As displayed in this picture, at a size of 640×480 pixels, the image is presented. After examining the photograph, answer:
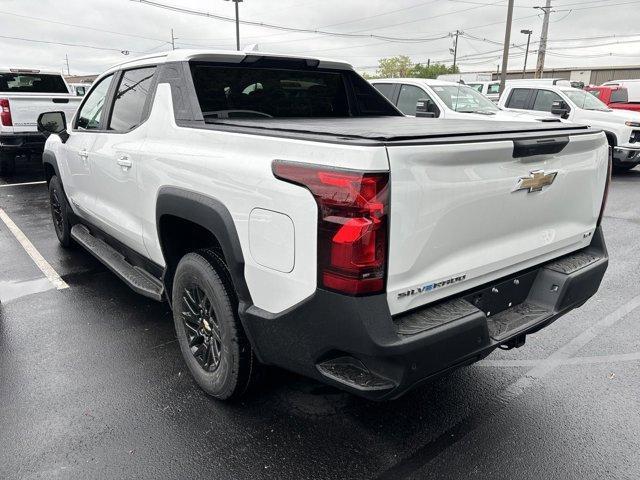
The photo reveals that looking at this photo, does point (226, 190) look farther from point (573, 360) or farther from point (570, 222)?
point (573, 360)

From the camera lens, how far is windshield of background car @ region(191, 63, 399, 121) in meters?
3.41

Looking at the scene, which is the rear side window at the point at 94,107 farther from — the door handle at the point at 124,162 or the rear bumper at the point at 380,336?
the rear bumper at the point at 380,336

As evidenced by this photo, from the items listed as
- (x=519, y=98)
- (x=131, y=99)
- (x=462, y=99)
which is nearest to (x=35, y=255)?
(x=131, y=99)

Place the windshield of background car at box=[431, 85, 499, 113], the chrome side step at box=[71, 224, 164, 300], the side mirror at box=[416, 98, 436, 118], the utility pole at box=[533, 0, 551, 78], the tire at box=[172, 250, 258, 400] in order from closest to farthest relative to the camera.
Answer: the tire at box=[172, 250, 258, 400], the chrome side step at box=[71, 224, 164, 300], the side mirror at box=[416, 98, 436, 118], the windshield of background car at box=[431, 85, 499, 113], the utility pole at box=[533, 0, 551, 78]

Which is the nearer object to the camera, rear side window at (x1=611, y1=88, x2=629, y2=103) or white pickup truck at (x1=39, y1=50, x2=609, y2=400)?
white pickup truck at (x1=39, y1=50, x2=609, y2=400)

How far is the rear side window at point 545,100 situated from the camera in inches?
457

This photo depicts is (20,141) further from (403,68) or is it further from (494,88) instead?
(403,68)

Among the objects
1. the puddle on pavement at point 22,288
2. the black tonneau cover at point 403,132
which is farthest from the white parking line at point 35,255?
the black tonneau cover at point 403,132

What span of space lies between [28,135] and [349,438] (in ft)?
30.4

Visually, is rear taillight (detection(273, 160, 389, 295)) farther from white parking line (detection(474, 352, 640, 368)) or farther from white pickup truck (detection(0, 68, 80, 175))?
white pickup truck (detection(0, 68, 80, 175))

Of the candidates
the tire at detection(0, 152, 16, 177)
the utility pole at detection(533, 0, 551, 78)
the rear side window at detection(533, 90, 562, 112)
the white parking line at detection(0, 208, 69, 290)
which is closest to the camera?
the white parking line at detection(0, 208, 69, 290)

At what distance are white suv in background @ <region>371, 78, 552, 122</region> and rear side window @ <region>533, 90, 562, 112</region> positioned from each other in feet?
4.86

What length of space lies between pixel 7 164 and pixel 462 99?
9.36 m

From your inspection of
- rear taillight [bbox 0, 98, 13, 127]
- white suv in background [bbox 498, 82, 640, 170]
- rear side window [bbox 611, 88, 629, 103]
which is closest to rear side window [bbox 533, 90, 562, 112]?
white suv in background [bbox 498, 82, 640, 170]
